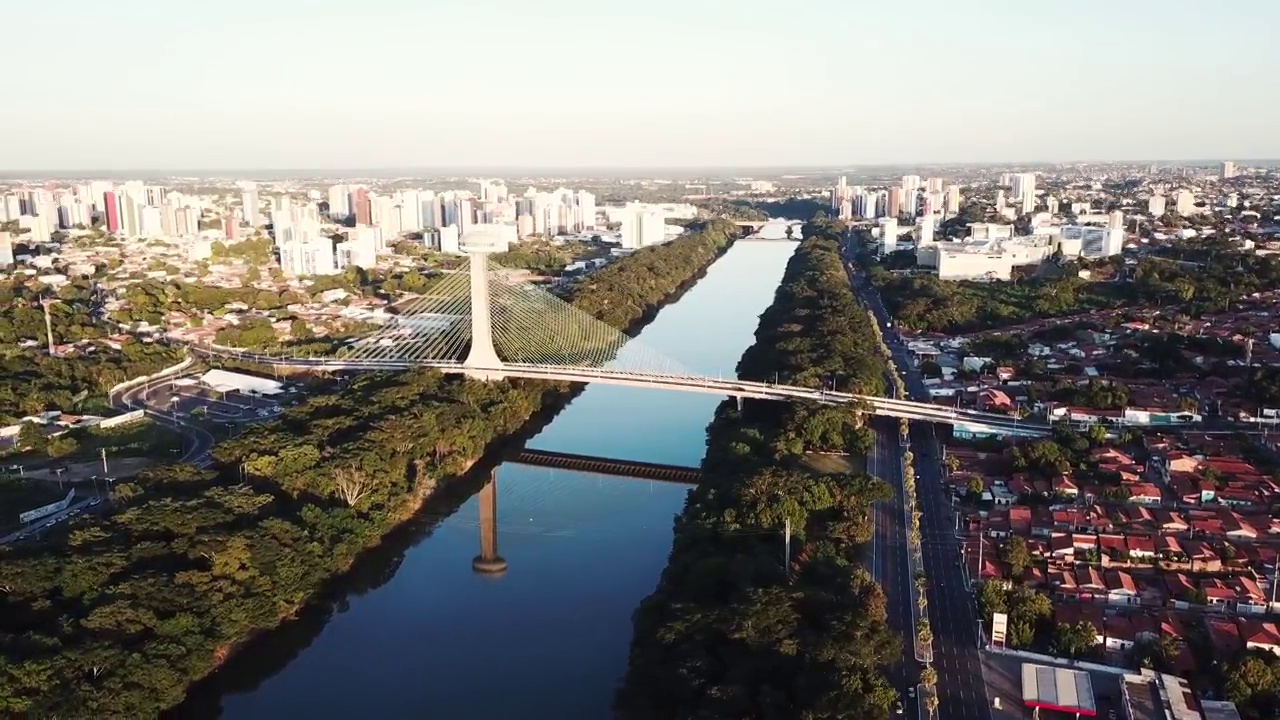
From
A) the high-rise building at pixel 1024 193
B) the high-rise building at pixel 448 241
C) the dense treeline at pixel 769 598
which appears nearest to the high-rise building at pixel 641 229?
the high-rise building at pixel 448 241

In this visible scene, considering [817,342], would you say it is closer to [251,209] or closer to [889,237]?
[889,237]

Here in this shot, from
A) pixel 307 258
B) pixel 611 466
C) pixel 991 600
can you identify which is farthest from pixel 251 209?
pixel 991 600

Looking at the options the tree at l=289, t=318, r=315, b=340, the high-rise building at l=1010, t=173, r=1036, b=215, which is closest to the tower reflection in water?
the tree at l=289, t=318, r=315, b=340

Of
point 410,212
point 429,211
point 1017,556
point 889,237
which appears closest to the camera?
point 1017,556

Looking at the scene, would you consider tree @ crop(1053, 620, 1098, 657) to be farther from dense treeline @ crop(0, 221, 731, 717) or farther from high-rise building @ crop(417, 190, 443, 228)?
high-rise building @ crop(417, 190, 443, 228)

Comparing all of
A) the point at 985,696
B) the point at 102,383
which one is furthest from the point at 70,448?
the point at 985,696
